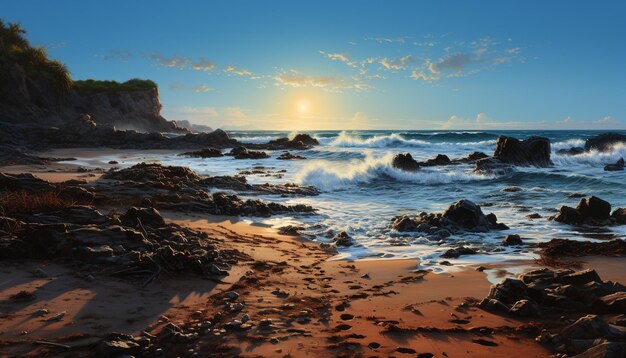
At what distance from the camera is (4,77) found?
35844 mm

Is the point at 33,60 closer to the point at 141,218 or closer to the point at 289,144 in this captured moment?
the point at 289,144

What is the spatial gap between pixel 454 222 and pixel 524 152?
19353 millimetres

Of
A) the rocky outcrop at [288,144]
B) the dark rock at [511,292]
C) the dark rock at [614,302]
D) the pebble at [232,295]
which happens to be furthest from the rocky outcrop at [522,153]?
the pebble at [232,295]

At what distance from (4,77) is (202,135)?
58.1ft

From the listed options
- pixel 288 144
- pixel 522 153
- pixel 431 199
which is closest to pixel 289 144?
pixel 288 144

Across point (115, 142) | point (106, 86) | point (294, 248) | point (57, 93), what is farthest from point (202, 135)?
point (294, 248)

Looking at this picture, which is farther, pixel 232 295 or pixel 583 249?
pixel 583 249

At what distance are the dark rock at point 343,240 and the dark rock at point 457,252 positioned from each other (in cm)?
199

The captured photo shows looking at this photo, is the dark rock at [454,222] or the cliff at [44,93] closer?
the dark rock at [454,222]

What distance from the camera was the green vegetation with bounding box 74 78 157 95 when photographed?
168ft

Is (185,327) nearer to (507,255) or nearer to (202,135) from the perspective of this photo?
(507,255)

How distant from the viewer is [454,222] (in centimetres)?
1005

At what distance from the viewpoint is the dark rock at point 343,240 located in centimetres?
870

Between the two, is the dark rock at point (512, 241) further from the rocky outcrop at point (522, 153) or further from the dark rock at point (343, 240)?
the rocky outcrop at point (522, 153)
